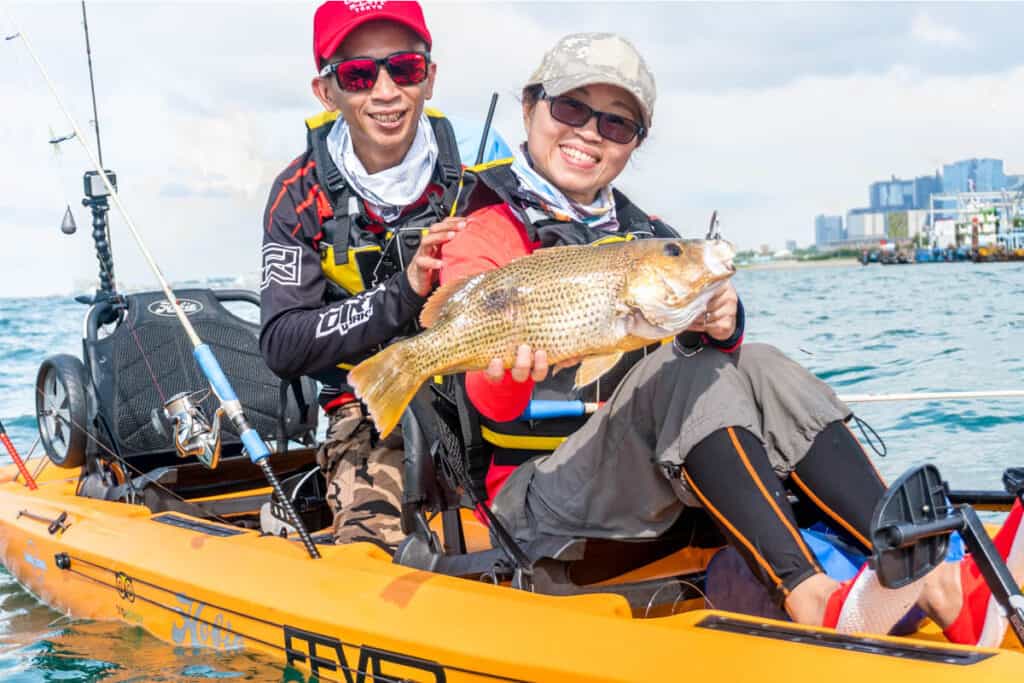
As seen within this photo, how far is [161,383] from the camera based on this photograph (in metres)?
5.39

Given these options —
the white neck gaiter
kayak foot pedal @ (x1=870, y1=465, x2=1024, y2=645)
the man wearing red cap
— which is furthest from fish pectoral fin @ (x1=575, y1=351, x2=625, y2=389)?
the white neck gaiter

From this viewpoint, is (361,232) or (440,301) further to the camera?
(361,232)

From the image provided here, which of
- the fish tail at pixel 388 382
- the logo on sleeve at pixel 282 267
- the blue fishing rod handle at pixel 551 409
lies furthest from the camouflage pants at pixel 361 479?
the fish tail at pixel 388 382

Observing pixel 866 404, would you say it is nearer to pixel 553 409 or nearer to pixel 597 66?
pixel 553 409

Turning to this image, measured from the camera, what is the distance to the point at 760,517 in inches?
100

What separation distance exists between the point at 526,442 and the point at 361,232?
3.83 feet

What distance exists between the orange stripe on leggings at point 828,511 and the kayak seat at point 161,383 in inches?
113

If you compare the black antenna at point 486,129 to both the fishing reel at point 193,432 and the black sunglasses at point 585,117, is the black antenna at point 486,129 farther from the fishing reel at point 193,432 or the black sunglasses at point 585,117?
the fishing reel at point 193,432

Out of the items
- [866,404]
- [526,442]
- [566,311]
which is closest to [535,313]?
[566,311]

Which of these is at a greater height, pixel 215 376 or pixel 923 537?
pixel 215 376

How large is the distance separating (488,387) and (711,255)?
0.76 meters

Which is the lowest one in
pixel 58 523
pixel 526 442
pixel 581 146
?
pixel 58 523

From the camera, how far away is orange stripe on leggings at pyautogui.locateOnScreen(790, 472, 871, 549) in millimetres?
2716

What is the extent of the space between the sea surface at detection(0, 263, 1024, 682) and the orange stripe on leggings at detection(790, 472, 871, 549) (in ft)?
5.15
